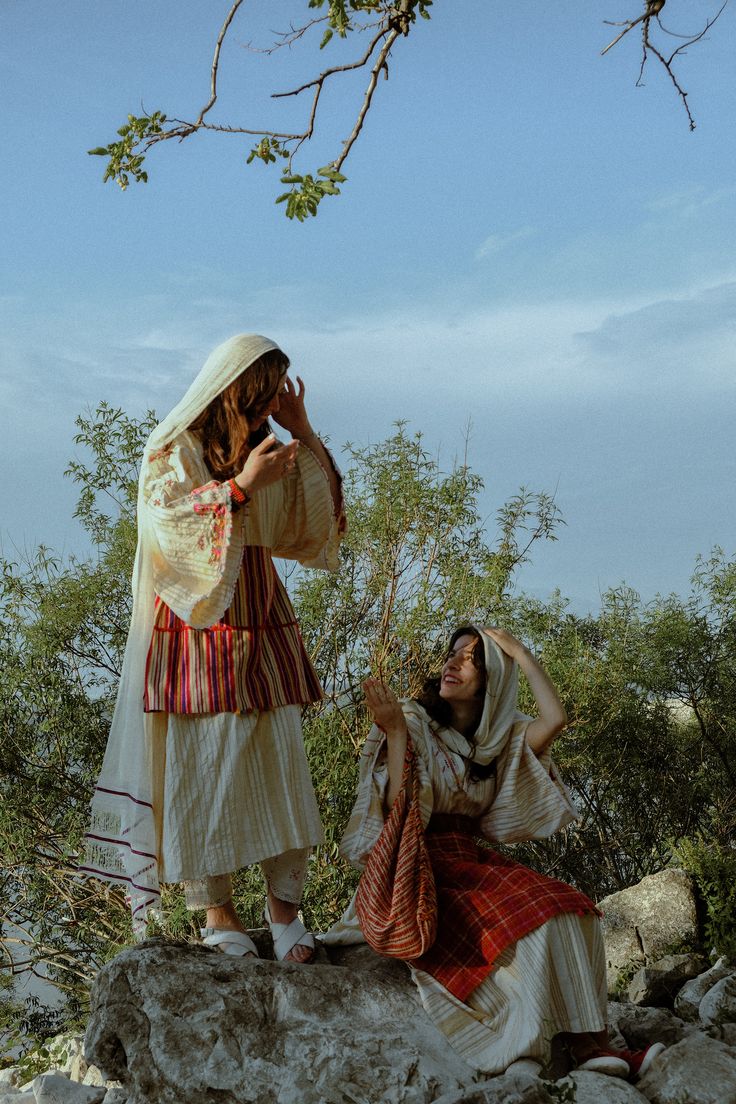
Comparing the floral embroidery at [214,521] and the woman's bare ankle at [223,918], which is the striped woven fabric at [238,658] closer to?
the floral embroidery at [214,521]

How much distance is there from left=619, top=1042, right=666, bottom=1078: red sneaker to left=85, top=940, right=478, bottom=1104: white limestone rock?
49 centimetres

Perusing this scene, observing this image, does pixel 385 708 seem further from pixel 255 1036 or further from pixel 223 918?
pixel 255 1036

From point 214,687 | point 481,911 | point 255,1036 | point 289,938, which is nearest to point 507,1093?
point 481,911

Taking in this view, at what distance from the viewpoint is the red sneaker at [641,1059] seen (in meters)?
3.40

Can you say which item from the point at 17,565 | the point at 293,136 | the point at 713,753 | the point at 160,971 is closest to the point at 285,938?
the point at 160,971

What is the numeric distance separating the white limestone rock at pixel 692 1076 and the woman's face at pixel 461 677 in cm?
119

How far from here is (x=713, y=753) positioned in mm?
9047

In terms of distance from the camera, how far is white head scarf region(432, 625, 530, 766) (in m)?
3.81

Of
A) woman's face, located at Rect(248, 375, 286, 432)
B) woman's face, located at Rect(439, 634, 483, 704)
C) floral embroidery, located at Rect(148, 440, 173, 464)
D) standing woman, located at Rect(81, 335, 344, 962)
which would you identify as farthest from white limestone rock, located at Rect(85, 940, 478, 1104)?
woman's face, located at Rect(248, 375, 286, 432)

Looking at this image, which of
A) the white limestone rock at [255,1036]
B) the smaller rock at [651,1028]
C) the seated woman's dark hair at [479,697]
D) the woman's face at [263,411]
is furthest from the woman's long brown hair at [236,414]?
the smaller rock at [651,1028]

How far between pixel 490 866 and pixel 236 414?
1.54m

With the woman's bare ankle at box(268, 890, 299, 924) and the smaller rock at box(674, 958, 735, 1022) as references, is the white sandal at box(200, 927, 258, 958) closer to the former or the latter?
the woman's bare ankle at box(268, 890, 299, 924)

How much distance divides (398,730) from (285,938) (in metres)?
0.71

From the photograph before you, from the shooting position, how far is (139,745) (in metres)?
3.62
